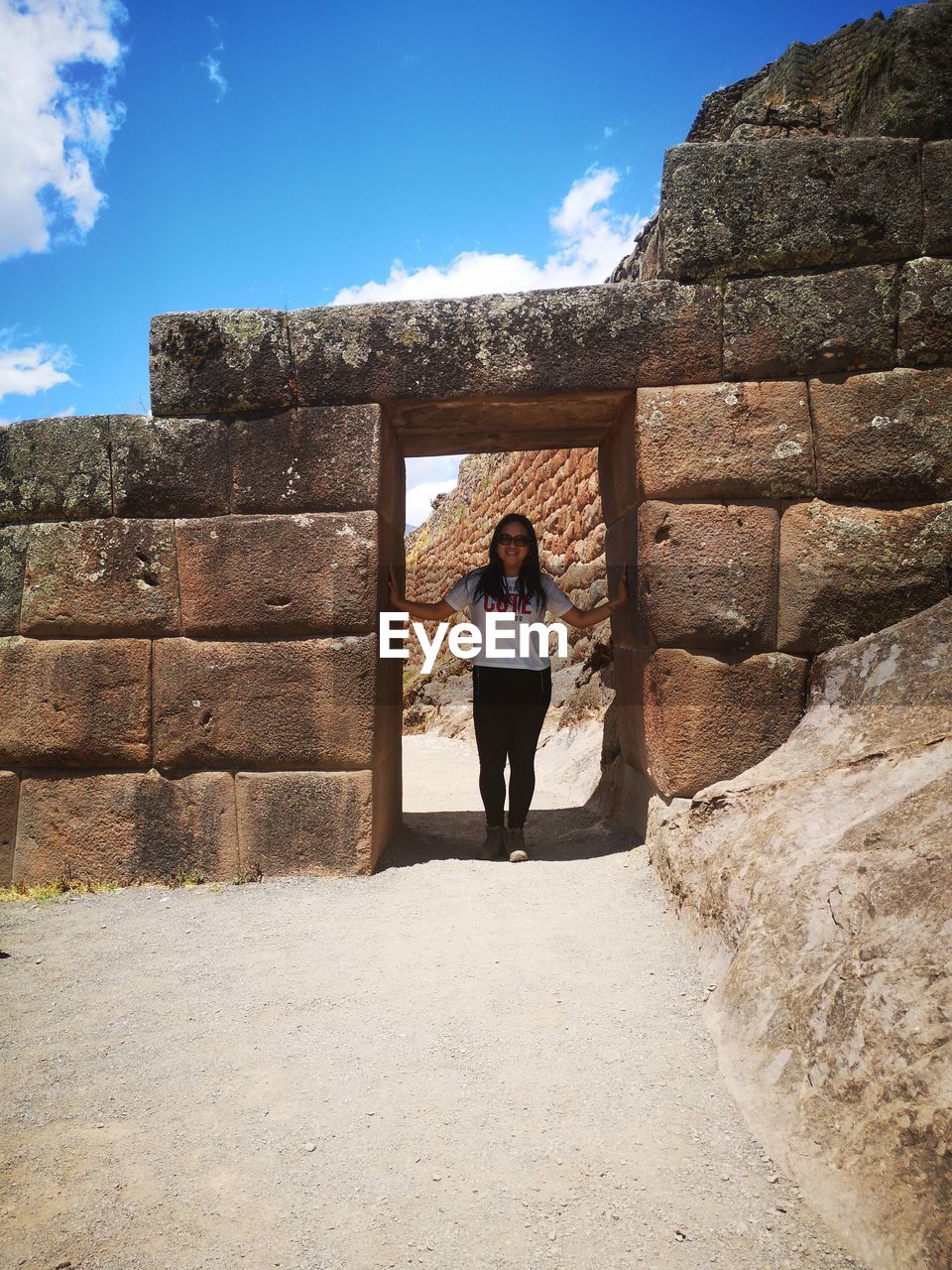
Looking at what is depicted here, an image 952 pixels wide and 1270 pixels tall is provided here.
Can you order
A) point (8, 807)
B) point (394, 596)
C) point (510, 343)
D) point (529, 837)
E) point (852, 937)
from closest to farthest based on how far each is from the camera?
point (852, 937)
point (510, 343)
point (8, 807)
point (394, 596)
point (529, 837)

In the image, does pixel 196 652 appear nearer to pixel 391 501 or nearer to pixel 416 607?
pixel 416 607

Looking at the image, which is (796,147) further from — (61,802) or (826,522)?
(61,802)

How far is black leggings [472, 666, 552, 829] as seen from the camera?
15.0 ft

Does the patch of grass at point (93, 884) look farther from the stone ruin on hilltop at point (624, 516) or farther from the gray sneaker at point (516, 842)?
the gray sneaker at point (516, 842)

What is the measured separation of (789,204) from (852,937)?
3.27 metres

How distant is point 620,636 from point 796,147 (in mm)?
2504

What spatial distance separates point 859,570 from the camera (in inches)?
145

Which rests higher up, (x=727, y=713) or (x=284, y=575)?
(x=284, y=575)

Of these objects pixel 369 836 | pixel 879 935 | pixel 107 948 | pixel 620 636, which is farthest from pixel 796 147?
pixel 107 948

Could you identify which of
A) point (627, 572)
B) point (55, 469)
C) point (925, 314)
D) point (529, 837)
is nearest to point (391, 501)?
point (627, 572)

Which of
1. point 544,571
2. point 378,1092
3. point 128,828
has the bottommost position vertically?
point 378,1092

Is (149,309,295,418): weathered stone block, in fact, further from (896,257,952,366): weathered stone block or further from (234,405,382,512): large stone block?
(896,257,952,366): weathered stone block

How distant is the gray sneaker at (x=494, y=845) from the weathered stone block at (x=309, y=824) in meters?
0.73

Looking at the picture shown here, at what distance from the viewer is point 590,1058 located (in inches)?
94.4
